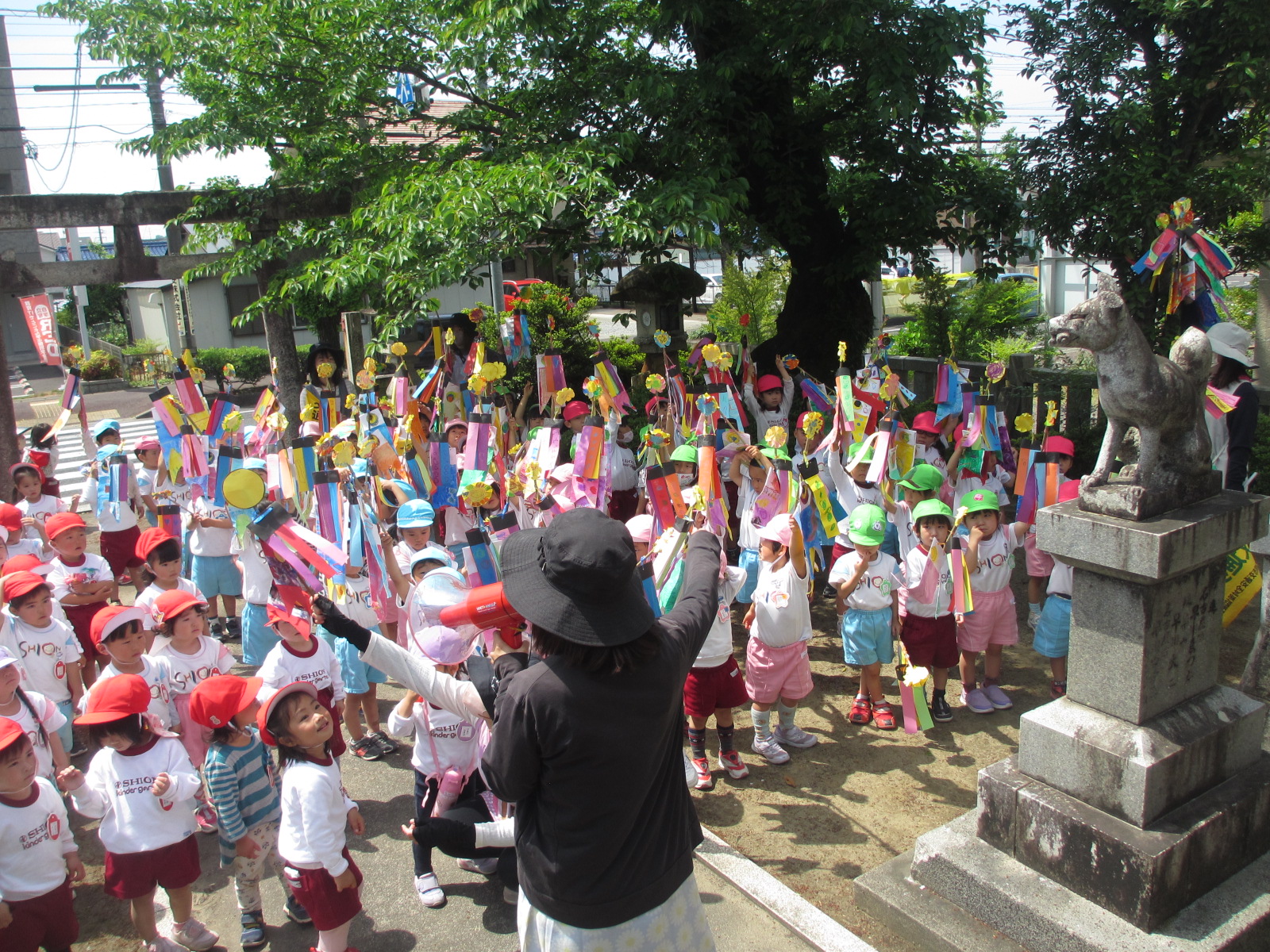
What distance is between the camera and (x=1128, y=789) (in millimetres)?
3207

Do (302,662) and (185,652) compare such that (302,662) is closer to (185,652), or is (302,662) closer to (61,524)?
(185,652)

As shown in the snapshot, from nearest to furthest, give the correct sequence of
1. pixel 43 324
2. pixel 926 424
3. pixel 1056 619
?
pixel 1056 619
pixel 926 424
pixel 43 324

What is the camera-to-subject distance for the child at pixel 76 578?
197 inches

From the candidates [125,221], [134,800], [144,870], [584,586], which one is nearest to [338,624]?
[584,586]

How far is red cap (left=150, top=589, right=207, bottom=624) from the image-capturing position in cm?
401

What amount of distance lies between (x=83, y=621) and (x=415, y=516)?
6.74 feet

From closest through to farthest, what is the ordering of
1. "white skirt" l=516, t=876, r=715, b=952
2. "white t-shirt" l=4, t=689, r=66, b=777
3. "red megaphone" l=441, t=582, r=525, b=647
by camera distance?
1. "white skirt" l=516, t=876, r=715, b=952
2. "red megaphone" l=441, t=582, r=525, b=647
3. "white t-shirt" l=4, t=689, r=66, b=777

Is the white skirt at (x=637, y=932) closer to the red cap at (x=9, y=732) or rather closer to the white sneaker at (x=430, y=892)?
the white sneaker at (x=430, y=892)

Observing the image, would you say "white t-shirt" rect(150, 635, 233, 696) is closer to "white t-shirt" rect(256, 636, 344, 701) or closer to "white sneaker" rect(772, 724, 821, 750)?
"white t-shirt" rect(256, 636, 344, 701)

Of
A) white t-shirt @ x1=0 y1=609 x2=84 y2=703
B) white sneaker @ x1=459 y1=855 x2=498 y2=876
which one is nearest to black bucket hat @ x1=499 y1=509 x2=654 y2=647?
white sneaker @ x1=459 y1=855 x2=498 y2=876

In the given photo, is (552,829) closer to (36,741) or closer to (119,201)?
(36,741)

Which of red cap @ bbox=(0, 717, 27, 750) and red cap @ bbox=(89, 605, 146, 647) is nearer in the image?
red cap @ bbox=(0, 717, 27, 750)

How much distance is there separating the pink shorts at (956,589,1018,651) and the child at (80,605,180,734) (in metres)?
3.98

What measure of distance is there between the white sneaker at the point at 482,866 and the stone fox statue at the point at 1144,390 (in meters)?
2.78
